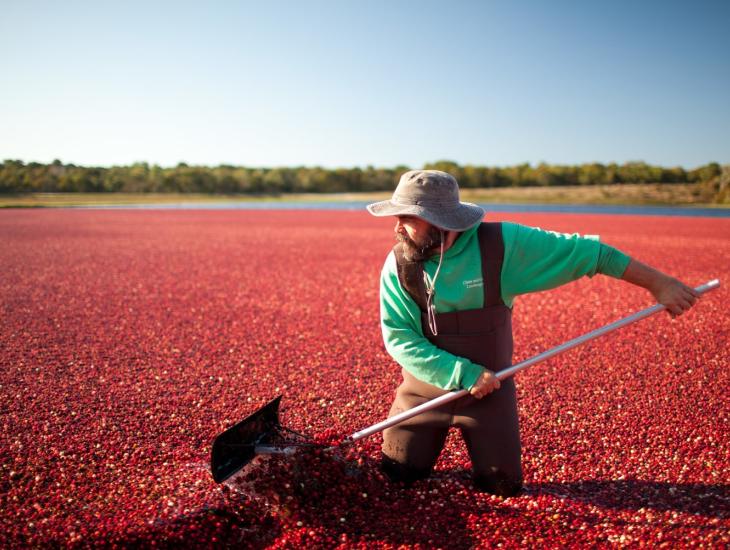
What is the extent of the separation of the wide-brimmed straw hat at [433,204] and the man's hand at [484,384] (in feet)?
3.13

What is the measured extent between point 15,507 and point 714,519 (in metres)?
4.58

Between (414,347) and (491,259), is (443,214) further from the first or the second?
(414,347)

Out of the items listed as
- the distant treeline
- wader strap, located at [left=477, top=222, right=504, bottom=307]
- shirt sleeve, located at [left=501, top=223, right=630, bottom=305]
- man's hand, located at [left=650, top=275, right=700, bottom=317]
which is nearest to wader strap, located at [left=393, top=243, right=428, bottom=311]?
wader strap, located at [left=477, top=222, right=504, bottom=307]

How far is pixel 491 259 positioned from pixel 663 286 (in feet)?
3.72

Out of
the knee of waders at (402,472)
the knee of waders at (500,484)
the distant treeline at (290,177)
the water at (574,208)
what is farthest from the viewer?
the distant treeline at (290,177)

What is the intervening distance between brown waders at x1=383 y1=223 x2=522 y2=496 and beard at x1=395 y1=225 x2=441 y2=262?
2.1 inches

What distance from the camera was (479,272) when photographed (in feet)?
11.0

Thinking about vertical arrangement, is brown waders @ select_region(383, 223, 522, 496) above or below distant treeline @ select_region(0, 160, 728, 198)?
below

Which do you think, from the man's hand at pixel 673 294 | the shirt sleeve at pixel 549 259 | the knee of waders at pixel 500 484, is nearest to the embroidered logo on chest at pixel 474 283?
the shirt sleeve at pixel 549 259

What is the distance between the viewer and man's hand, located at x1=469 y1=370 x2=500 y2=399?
10.7 feet

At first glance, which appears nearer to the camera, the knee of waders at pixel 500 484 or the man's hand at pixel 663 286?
the man's hand at pixel 663 286

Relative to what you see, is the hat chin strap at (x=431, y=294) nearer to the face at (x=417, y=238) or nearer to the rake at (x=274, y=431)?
the face at (x=417, y=238)

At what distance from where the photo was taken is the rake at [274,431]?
3350 mm

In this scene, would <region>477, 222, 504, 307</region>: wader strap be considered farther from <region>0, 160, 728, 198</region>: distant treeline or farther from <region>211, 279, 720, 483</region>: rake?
<region>0, 160, 728, 198</region>: distant treeline
